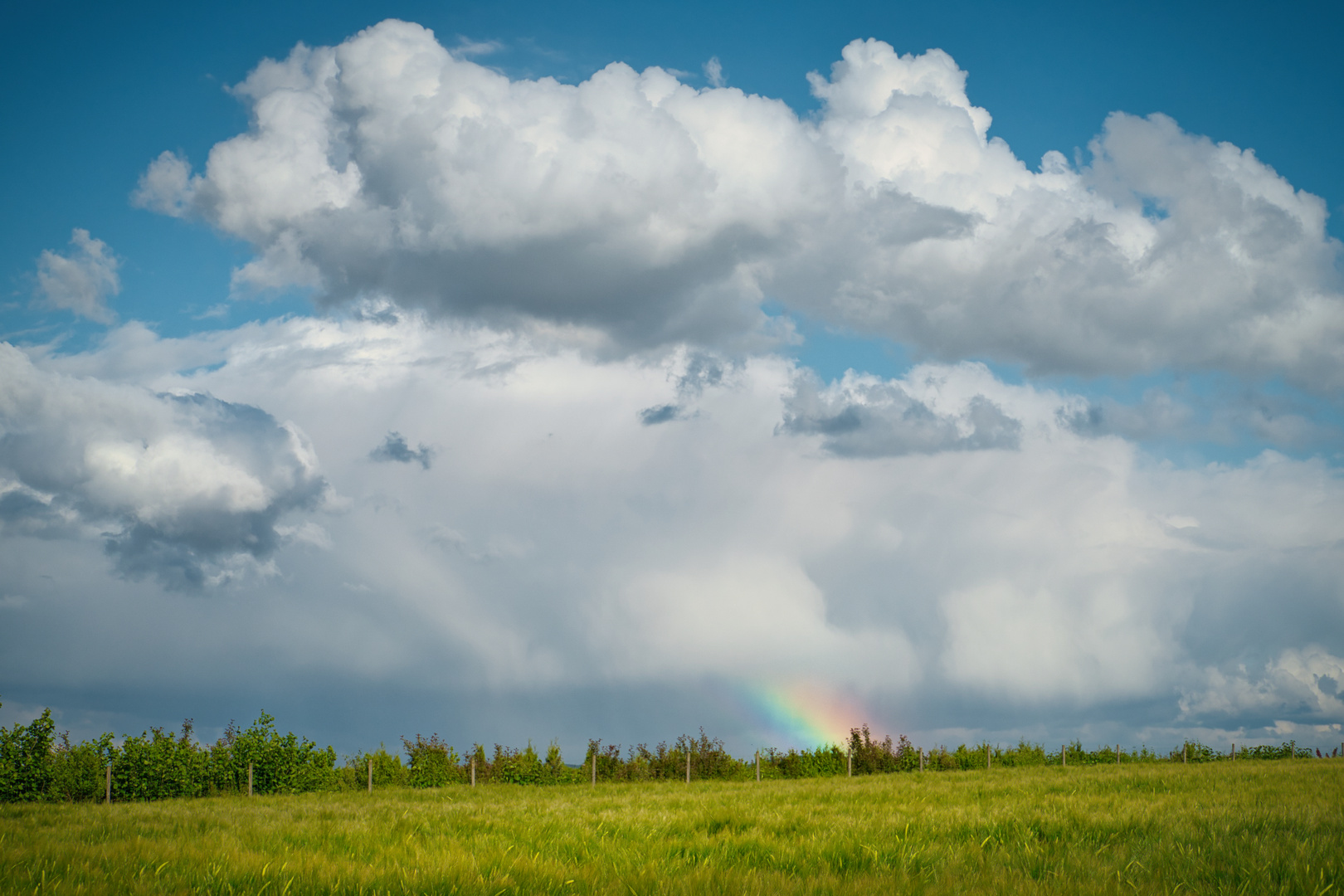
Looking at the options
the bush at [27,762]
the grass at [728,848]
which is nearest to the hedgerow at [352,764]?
the bush at [27,762]

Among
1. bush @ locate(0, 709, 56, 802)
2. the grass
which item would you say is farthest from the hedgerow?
the grass

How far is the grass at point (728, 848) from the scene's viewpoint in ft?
23.9

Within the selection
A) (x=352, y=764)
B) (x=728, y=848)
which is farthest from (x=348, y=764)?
(x=728, y=848)

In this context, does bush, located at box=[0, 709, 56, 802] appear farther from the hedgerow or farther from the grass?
the grass

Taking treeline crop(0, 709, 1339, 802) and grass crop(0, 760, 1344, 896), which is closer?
grass crop(0, 760, 1344, 896)

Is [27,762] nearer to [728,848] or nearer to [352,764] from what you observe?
[352,764]

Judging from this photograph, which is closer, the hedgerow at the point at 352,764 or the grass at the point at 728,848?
the grass at the point at 728,848

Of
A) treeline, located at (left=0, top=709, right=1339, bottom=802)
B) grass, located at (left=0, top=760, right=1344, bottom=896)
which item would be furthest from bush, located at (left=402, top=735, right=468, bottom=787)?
grass, located at (left=0, top=760, right=1344, bottom=896)

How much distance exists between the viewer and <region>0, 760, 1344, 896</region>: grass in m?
7.27

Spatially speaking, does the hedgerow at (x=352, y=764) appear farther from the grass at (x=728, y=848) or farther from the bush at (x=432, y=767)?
the grass at (x=728, y=848)

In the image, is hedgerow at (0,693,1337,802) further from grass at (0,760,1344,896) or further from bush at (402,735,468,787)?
grass at (0,760,1344,896)

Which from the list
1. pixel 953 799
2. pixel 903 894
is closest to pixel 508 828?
pixel 903 894

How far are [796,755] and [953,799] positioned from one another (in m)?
28.6

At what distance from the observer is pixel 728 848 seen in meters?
9.51
